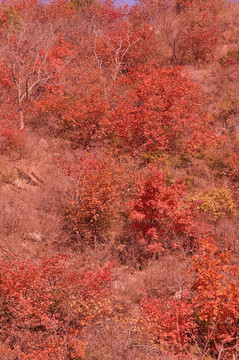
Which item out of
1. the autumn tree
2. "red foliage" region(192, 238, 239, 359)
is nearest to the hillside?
"red foliage" region(192, 238, 239, 359)

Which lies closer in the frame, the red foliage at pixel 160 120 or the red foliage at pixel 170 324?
the red foliage at pixel 170 324

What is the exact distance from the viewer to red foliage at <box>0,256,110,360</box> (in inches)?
293

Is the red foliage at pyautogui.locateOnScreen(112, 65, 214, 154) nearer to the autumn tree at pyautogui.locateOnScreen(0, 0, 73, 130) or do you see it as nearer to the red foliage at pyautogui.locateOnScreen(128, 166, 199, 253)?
the red foliage at pyautogui.locateOnScreen(128, 166, 199, 253)

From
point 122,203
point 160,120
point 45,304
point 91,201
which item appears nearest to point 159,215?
point 122,203

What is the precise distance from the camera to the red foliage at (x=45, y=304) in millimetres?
7441

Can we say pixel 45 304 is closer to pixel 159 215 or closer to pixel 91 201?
pixel 91 201

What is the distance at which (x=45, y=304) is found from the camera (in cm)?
759

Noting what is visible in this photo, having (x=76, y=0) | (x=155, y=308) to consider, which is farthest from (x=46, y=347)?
(x=76, y=0)

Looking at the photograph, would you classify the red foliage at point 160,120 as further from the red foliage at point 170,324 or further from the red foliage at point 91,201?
the red foliage at point 170,324

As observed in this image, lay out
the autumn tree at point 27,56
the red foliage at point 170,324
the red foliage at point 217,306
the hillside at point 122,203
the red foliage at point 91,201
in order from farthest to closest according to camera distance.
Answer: the autumn tree at point 27,56 < the red foliage at point 91,201 < the hillside at point 122,203 < the red foliage at point 170,324 < the red foliage at point 217,306

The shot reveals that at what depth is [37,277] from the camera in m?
7.93

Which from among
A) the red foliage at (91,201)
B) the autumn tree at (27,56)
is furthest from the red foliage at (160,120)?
the autumn tree at (27,56)

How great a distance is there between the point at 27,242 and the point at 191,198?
666 cm

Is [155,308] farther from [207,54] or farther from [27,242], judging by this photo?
[207,54]
